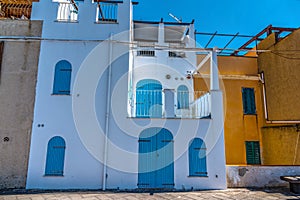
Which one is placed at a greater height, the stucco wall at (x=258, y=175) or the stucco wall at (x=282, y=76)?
the stucco wall at (x=282, y=76)

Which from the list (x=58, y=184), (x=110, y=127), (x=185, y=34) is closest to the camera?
(x=58, y=184)

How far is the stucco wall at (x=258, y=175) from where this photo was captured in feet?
31.5

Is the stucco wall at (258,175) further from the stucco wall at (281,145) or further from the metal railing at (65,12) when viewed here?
the metal railing at (65,12)

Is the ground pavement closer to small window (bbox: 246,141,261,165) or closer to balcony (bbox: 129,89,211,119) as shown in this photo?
balcony (bbox: 129,89,211,119)

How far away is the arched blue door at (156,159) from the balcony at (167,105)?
98 cm

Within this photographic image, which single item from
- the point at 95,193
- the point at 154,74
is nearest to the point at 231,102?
the point at 154,74

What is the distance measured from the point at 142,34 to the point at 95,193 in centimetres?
1180

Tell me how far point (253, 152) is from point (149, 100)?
697 centimetres

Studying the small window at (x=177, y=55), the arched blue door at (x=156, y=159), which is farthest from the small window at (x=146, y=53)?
the arched blue door at (x=156, y=159)

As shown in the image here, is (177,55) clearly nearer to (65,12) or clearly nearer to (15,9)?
(65,12)

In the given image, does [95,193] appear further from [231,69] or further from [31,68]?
[231,69]

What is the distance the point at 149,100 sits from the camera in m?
12.2

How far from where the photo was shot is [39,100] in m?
9.90

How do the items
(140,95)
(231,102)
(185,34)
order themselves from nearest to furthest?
1. (140,95)
2. (231,102)
3. (185,34)
